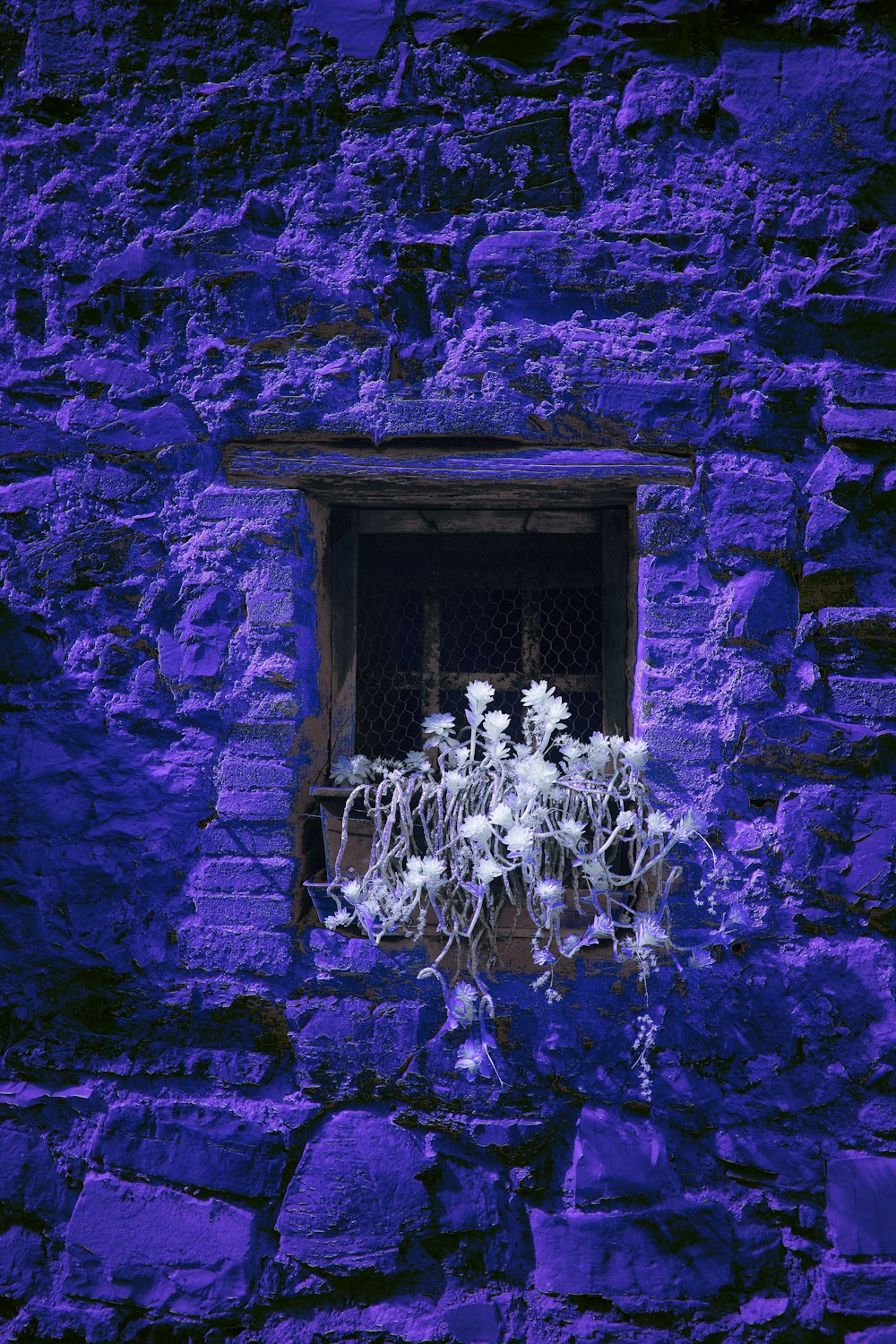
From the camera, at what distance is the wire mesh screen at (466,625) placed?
192cm

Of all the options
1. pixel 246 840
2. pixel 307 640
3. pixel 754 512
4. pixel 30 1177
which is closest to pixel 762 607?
pixel 754 512

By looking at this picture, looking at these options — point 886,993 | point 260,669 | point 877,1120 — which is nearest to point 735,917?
point 886,993

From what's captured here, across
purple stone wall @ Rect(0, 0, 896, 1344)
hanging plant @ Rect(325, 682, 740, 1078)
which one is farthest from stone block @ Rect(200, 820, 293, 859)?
hanging plant @ Rect(325, 682, 740, 1078)

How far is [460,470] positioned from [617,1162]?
1.53 meters

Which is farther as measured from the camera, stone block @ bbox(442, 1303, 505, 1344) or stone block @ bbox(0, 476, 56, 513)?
→ stone block @ bbox(0, 476, 56, 513)

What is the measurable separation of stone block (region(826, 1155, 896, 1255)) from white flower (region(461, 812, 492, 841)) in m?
1.02

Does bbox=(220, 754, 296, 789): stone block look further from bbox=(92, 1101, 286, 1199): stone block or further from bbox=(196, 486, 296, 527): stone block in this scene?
bbox=(92, 1101, 286, 1199): stone block

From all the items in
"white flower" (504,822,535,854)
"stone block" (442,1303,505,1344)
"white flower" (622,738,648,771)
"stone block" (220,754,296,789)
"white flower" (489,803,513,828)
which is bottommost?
"stone block" (442,1303,505,1344)

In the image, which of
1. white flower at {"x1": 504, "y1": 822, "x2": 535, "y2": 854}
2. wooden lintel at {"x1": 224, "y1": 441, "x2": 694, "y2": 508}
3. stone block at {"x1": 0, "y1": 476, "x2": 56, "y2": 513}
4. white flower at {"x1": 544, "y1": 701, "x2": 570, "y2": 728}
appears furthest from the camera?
stone block at {"x1": 0, "y1": 476, "x2": 56, "y2": 513}

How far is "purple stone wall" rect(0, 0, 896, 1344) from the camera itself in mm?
1625

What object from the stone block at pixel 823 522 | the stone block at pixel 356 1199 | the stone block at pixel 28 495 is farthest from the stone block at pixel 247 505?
the stone block at pixel 356 1199

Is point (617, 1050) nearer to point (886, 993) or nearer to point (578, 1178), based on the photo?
point (578, 1178)

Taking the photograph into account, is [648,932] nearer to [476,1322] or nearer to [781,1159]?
[781,1159]

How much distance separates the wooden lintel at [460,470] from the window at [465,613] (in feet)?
0.42
